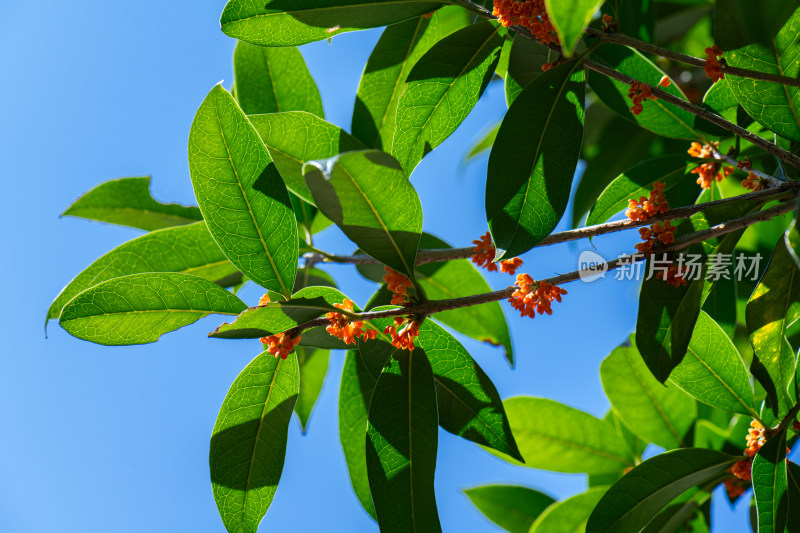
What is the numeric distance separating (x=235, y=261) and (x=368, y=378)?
0.62 m

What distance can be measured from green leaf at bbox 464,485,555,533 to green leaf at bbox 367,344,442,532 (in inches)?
39.6

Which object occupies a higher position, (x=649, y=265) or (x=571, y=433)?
(x=649, y=265)

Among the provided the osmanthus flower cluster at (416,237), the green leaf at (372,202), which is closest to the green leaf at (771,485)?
the osmanthus flower cluster at (416,237)

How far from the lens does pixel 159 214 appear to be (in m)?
2.04

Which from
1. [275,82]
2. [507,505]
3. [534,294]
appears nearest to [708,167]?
[534,294]

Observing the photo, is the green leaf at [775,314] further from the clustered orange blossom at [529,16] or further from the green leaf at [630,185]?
the clustered orange blossom at [529,16]

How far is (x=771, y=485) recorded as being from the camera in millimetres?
1333

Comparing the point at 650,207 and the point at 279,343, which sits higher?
the point at 650,207

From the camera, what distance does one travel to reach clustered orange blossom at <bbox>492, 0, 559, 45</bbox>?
118 centimetres

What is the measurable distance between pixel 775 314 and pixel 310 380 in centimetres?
142

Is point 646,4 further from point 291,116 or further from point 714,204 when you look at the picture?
point 291,116

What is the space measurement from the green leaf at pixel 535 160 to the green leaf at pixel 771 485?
2.41 feet

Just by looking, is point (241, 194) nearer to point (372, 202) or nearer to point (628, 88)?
point (372, 202)

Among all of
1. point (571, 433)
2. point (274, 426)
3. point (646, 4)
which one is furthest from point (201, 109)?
point (571, 433)
